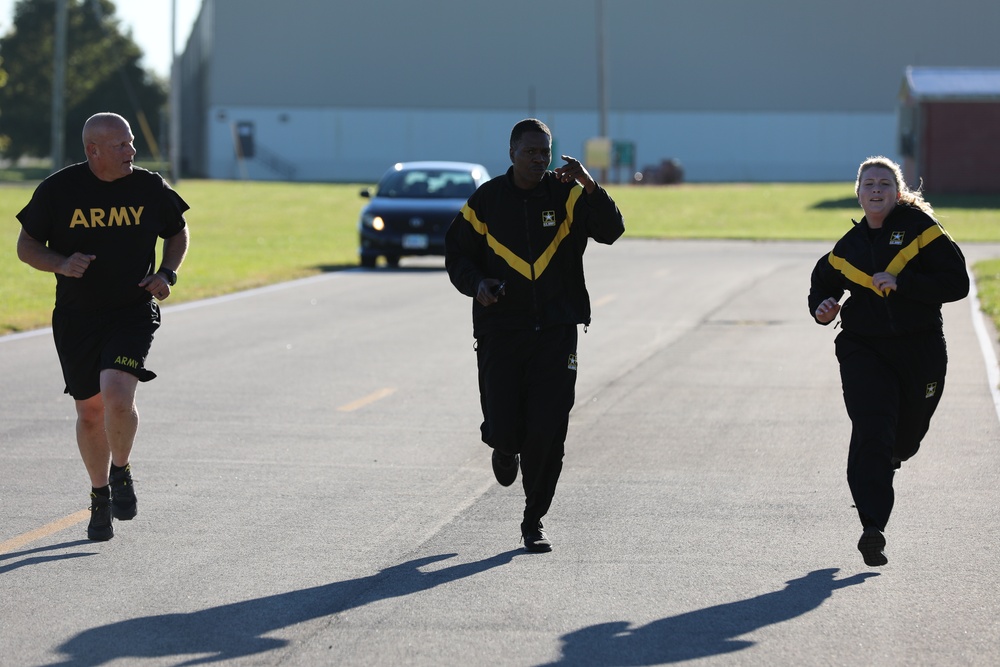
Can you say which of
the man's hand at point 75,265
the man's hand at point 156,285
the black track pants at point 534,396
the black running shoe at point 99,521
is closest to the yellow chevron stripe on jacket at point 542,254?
the black track pants at point 534,396

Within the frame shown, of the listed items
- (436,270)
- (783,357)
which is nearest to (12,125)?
(436,270)

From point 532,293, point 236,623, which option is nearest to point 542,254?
point 532,293

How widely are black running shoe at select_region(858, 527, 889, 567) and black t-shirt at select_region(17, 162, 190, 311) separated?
10.6 ft

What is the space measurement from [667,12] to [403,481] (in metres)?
75.8

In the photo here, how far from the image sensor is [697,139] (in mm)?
83250

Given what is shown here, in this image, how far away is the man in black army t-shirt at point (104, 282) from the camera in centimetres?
698

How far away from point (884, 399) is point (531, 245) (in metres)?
1.57

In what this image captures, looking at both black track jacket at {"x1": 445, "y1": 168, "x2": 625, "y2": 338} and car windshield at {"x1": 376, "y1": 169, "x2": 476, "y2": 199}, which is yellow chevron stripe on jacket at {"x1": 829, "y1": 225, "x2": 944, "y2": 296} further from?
car windshield at {"x1": 376, "y1": 169, "x2": 476, "y2": 199}

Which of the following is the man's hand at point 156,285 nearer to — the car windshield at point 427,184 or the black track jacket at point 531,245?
the black track jacket at point 531,245

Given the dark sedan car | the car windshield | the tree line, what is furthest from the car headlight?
the tree line

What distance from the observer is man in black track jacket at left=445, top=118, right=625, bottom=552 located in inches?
268

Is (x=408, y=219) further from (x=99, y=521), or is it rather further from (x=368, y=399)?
(x=99, y=521)

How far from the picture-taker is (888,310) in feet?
21.7

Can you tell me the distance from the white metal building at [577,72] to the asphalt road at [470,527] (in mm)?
69388
